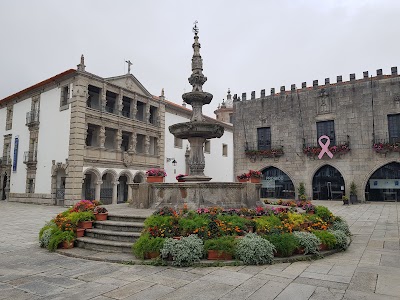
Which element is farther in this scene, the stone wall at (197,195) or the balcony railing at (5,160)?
the balcony railing at (5,160)

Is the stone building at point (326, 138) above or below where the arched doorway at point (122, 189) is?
above

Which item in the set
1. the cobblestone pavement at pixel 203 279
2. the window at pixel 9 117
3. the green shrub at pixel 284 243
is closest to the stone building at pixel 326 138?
the cobblestone pavement at pixel 203 279

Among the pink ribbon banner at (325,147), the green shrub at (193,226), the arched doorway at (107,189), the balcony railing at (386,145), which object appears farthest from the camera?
the arched doorway at (107,189)

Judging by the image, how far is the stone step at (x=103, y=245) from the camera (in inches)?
296

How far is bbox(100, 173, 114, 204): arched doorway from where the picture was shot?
89.0 feet

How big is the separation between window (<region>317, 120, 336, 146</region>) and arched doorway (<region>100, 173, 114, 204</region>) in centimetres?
1976

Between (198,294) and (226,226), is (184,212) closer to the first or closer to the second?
(226,226)

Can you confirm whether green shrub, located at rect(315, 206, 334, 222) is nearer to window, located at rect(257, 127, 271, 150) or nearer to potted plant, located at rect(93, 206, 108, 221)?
potted plant, located at rect(93, 206, 108, 221)

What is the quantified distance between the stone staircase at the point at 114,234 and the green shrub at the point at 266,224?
10.2 feet

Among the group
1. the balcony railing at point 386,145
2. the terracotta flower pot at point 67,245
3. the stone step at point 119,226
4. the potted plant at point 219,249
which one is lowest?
the terracotta flower pot at point 67,245

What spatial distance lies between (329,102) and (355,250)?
72.4 feet

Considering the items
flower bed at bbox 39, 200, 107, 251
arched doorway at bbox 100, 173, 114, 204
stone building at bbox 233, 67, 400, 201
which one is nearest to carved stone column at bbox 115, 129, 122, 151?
arched doorway at bbox 100, 173, 114, 204

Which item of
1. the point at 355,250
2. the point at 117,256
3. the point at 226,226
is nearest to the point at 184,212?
the point at 226,226

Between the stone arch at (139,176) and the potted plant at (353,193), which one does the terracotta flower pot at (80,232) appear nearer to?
the stone arch at (139,176)
